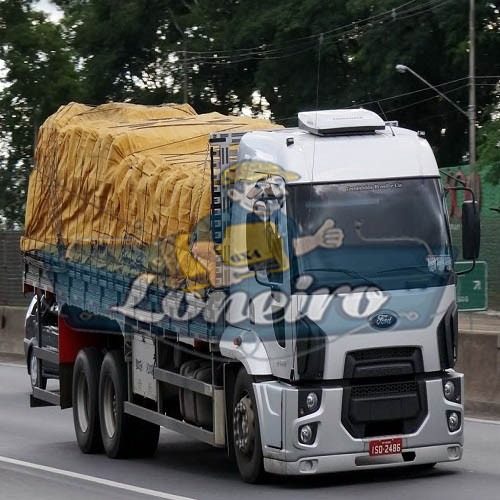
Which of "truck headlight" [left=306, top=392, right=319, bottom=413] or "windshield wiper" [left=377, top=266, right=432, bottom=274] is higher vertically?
"windshield wiper" [left=377, top=266, right=432, bottom=274]

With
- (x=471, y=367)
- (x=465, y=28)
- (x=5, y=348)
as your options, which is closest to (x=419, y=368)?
(x=471, y=367)

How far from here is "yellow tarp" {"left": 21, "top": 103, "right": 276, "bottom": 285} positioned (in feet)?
43.8

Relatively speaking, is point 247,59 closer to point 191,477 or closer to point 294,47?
point 294,47

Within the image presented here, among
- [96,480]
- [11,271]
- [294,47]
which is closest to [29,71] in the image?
[294,47]

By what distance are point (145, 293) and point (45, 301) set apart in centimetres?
390

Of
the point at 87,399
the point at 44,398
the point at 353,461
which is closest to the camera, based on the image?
the point at 353,461

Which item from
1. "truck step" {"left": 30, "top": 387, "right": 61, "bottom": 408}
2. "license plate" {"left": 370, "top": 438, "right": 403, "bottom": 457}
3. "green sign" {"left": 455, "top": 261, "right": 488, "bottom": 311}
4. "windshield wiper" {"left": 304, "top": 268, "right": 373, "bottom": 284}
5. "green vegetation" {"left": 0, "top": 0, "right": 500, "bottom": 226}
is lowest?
"truck step" {"left": 30, "top": 387, "right": 61, "bottom": 408}

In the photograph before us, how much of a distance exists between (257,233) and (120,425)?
3.87 meters

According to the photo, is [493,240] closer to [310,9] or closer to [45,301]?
[45,301]

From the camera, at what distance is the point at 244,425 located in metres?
12.0

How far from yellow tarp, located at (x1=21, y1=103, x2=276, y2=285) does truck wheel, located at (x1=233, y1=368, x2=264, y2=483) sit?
1449 millimetres

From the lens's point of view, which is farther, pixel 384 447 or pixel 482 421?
pixel 482 421

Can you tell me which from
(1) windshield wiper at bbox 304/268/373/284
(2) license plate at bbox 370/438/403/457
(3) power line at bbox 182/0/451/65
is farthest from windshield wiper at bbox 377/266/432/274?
(3) power line at bbox 182/0/451/65

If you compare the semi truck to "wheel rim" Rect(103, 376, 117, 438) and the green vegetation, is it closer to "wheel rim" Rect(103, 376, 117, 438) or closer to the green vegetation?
"wheel rim" Rect(103, 376, 117, 438)
